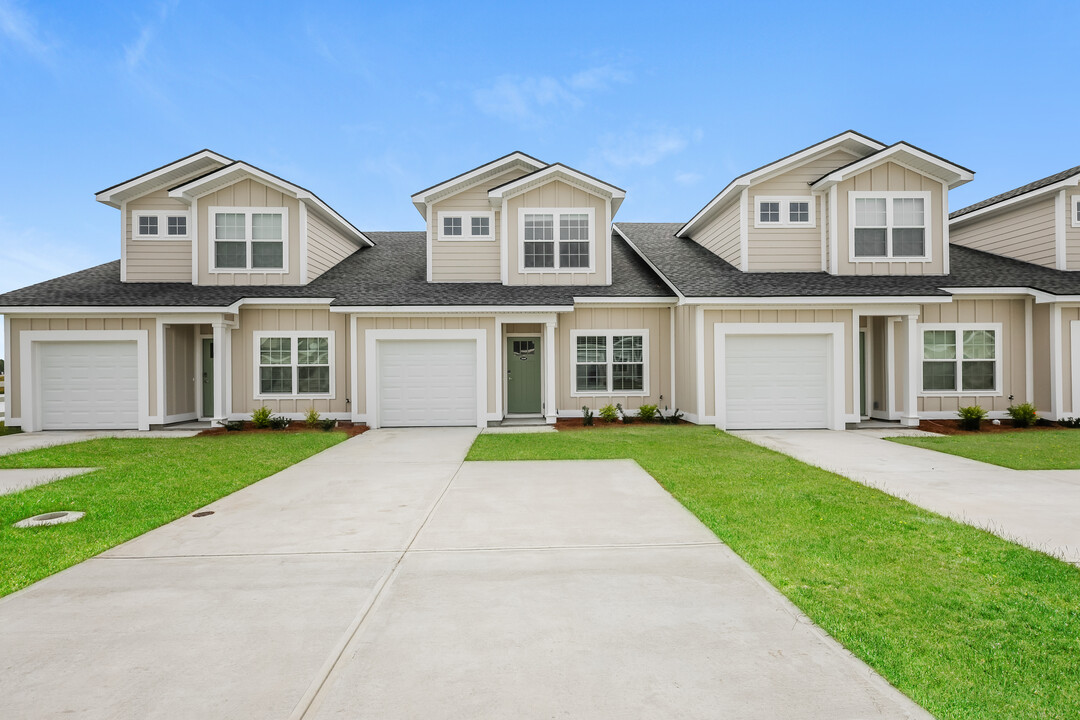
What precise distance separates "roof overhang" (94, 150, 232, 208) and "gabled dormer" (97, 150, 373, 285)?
0.02 metres

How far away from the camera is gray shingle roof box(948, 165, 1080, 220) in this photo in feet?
43.2

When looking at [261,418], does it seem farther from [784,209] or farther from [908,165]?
[908,165]

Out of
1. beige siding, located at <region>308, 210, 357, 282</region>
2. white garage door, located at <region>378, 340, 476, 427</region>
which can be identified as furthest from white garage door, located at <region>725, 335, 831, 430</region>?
beige siding, located at <region>308, 210, 357, 282</region>

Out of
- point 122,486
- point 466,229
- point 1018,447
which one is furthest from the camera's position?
point 466,229

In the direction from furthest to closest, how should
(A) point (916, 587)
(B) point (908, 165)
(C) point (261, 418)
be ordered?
1. (B) point (908, 165)
2. (C) point (261, 418)
3. (A) point (916, 587)

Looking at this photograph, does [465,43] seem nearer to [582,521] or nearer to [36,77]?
[36,77]

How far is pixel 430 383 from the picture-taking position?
510 inches

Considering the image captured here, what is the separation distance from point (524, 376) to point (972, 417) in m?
10.5

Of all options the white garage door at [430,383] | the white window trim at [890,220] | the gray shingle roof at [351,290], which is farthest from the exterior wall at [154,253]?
the white window trim at [890,220]

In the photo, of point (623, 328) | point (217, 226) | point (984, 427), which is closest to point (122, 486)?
point (217, 226)

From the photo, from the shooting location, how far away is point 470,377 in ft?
42.5

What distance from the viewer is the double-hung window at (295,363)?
13.3 meters

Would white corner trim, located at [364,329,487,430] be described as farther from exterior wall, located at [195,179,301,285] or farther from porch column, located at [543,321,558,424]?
exterior wall, located at [195,179,301,285]

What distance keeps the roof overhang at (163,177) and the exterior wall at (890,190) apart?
1598cm
